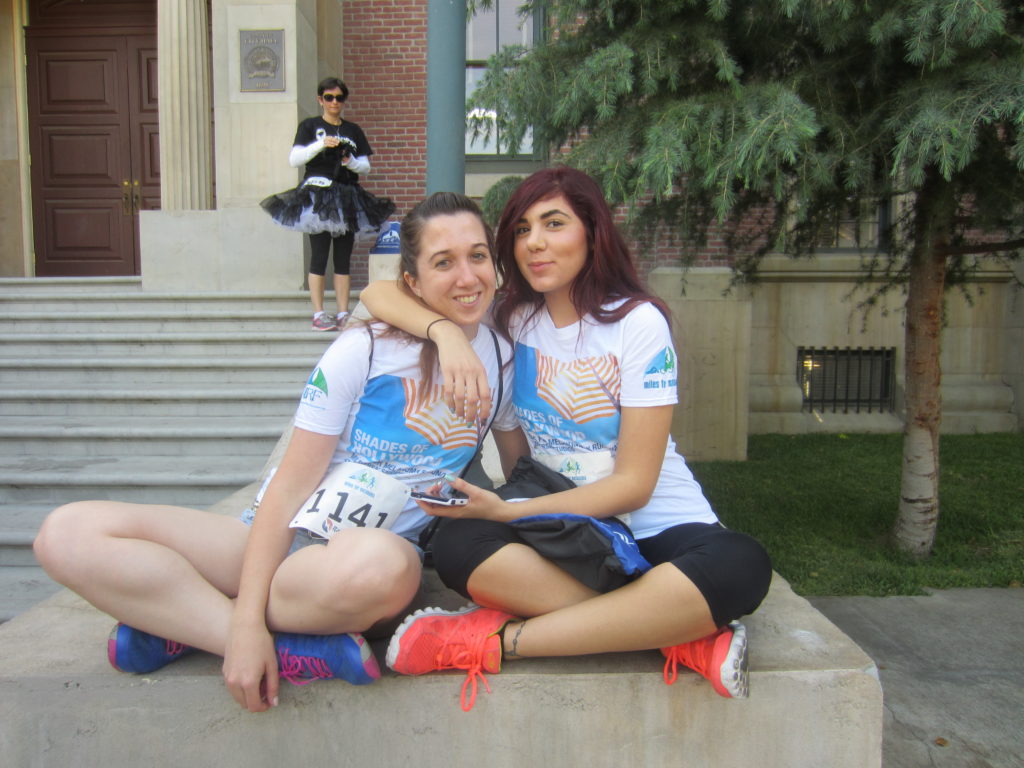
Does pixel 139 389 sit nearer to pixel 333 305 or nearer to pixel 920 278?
pixel 333 305

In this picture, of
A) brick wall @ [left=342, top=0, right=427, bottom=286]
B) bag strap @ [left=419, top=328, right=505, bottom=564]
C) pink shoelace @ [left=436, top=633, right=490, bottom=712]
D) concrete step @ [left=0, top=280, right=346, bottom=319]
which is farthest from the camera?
brick wall @ [left=342, top=0, right=427, bottom=286]

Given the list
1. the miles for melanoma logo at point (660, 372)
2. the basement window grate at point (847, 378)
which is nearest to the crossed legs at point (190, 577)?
the miles for melanoma logo at point (660, 372)

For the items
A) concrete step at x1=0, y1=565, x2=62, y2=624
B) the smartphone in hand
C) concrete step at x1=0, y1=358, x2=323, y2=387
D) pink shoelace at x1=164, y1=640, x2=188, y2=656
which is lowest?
concrete step at x1=0, y1=565, x2=62, y2=624

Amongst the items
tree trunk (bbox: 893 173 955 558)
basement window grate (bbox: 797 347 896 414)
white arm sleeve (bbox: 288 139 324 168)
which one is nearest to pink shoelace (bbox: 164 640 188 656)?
tree trunk (bbox: 893 173 955 558)

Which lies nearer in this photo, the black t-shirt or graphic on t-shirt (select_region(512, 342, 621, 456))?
graphic on t-shirt (select_region(512, 342, 621, 456))

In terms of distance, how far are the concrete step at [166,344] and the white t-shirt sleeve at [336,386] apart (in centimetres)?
441

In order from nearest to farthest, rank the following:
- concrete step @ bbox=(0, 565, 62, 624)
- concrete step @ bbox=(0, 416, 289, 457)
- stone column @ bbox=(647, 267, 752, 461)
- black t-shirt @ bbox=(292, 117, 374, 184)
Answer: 1. concrete step @ bbox=(0, 565, 62, 624)
2. concrete step @ bbox=(0, 416, 289, 457)
3. black t-shirt @ bbox=(292, 117, 374, 184)
4. stone column @ bbox=(647, 267, 752, 461)

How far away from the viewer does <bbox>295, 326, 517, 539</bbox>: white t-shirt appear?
7.12ft

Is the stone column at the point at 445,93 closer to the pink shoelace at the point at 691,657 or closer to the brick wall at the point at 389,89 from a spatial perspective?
the pink shoelace at the point at 691,657

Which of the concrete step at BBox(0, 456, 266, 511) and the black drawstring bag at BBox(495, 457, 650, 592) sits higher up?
the black drawstring bag at BBox(495, 457, 650, 592)

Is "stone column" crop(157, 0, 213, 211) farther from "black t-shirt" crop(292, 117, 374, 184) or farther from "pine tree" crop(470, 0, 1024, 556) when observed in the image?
"pine tree" crop(470, 0, 1024, 556)

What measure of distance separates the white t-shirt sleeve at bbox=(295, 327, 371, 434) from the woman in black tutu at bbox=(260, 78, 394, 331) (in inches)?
184

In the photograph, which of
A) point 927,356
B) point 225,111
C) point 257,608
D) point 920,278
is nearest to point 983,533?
point 927,356

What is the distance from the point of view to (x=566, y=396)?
2.27 metres
